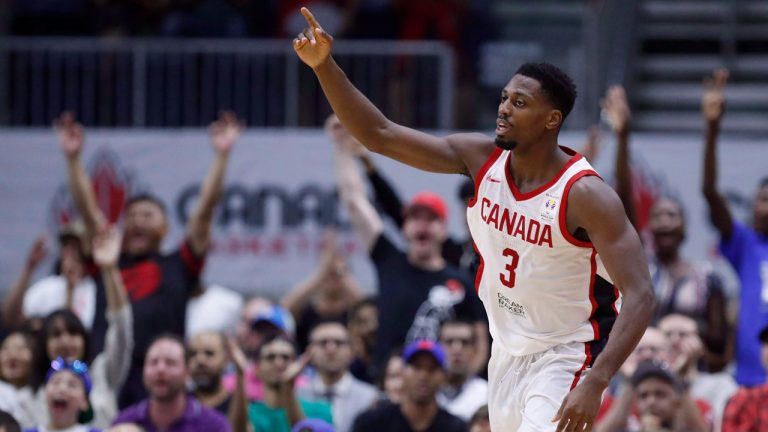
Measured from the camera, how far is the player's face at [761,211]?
30.1ft

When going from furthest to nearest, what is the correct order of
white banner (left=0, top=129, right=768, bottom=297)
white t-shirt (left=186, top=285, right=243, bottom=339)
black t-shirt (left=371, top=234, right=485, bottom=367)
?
white banner (left=0, top=129, right=768, bottom=297) → white t-shirt (left=186, top=285, right=243, bottom=339) → black t-shirt (left=371, top=234, right=485, bottom=367)

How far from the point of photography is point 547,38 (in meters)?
15.1

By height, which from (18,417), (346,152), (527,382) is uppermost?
(346,152)

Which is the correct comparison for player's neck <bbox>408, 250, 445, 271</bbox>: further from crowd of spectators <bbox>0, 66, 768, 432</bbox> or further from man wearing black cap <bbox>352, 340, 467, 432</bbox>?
man wearing black cap <bbox>352, 340, 467, 432</bbox>

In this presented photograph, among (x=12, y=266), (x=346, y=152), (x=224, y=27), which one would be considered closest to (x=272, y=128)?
(x=224, y=27)

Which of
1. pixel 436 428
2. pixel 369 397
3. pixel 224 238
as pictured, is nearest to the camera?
pixel 436 428

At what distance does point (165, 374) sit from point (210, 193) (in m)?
1.76

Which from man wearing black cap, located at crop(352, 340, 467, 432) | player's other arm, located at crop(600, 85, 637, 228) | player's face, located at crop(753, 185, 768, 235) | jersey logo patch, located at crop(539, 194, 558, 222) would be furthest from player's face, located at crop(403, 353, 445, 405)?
jersey logo patch, located at crop(539, 194, 558, 222)

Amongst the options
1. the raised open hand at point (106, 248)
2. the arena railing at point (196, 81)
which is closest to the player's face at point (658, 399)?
the raised open hand at point (106, 248)

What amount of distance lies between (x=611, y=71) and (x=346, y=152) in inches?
199

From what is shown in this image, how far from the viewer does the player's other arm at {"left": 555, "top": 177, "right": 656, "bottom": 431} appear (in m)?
5.57

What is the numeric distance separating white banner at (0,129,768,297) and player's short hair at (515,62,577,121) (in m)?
6.76

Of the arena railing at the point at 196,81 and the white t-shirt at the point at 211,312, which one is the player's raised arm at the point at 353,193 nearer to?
the white t-shirt at the point at 211,312

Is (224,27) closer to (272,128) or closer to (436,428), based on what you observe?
(272,128)
